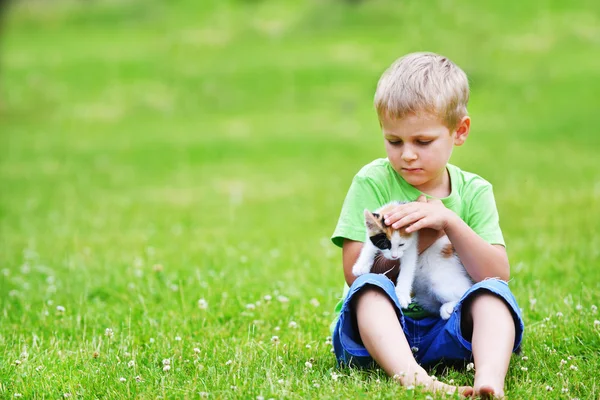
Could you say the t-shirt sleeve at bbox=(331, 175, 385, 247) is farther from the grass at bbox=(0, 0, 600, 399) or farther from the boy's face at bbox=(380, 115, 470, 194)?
the grass at bbox=(0, 0, 600, 399)

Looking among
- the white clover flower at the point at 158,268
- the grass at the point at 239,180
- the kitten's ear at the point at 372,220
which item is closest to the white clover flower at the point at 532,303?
the grass at the point at 239,180

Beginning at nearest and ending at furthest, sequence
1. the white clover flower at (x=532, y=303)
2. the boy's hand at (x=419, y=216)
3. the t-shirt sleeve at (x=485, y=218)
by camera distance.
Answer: the boy's hand at (x=419, y=216)
the t-shirt sleeve at (x=485, y=218)
the white clover flower at (x=532, y=303)

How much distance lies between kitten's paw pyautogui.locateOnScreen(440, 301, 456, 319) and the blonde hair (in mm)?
890

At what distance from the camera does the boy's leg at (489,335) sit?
3.94 metres

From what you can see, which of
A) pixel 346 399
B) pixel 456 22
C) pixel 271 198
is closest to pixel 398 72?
pixel 346 399

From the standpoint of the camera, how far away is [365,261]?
4.37 m

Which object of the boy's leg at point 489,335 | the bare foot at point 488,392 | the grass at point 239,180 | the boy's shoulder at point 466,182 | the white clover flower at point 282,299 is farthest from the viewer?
the white clover flower at point 282,299

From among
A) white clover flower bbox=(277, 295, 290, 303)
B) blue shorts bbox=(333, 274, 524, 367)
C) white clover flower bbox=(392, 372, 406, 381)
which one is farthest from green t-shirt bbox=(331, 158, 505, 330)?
white clover flower bbox=(277, 295, 290, 303)

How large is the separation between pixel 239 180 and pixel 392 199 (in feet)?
33.2

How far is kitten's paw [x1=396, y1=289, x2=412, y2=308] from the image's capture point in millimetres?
4276

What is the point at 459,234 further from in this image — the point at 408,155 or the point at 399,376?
the point at 399,376

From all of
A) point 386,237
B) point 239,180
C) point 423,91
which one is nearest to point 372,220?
point 386,237

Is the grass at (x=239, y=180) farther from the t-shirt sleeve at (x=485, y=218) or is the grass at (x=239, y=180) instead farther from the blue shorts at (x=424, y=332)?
the t-shirt sleeve at (x=485, y=218)

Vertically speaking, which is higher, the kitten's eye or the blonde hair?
the blonde hair
